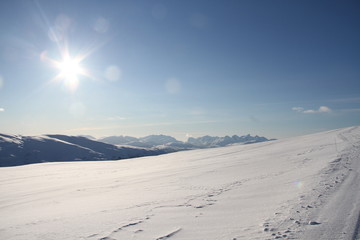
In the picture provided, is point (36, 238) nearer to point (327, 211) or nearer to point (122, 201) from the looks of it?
point (122, 201)

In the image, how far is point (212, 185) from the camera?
23.1ft

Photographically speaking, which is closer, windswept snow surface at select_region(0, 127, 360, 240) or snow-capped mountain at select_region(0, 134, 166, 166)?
windswept snow surface at select_region(0, 127, 360, 240)

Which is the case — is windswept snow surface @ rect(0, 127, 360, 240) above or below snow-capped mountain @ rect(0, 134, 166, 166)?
below

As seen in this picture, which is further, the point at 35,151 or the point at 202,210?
the point at 35,151

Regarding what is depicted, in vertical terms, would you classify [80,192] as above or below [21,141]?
below

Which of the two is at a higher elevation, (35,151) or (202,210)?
(35,151)

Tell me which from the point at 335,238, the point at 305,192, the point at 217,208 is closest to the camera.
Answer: the point at 335,238

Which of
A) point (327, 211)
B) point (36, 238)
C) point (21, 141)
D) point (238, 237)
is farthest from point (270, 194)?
point (21, 141)

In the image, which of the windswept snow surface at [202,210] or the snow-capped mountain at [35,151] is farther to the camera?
the snow-capped mountain at [35,151]

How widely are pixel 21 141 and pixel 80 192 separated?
157203mm

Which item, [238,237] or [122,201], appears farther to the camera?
[122,201]

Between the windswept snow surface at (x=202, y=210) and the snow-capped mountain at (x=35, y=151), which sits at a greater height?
the snow-capped mountain at (x=35, y=151)

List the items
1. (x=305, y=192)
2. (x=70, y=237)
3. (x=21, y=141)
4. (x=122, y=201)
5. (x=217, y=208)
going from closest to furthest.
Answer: (x=70, y=237), (x=217, y=208), (x=305, y=192), (x=122, y=201), (x=21, y=141)

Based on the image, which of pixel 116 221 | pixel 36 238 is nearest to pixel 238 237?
pixel 116 221
